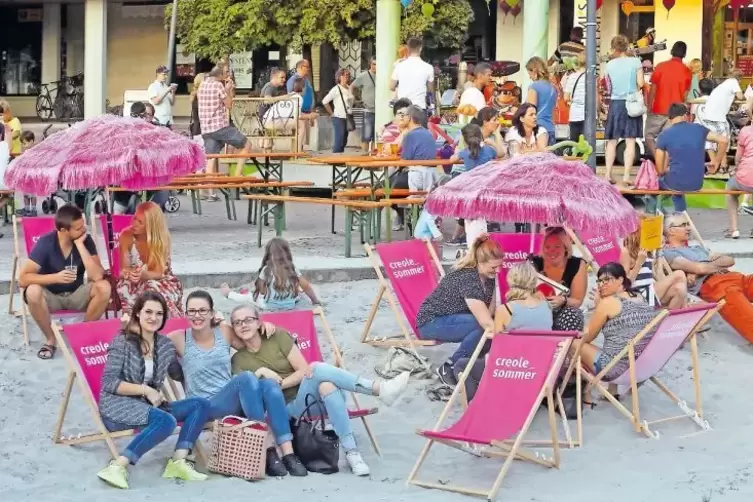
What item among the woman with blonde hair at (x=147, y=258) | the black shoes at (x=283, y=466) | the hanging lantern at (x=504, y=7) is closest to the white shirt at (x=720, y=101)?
the hanging lantern at (x=504, y=7)

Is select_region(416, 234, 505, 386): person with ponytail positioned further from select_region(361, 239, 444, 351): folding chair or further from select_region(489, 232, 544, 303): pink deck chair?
select_region(489, 232, 544, 303): pink deck chair

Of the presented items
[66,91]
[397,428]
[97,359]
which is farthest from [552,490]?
[66,91]

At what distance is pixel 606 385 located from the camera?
28.5 ft

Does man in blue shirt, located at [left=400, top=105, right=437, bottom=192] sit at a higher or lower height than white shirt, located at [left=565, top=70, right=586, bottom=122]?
lower

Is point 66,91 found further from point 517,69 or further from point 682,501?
point 682,501

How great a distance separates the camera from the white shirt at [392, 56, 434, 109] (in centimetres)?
1708

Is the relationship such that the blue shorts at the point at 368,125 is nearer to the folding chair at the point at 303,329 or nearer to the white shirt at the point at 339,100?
the white shirt at the point at 339,100

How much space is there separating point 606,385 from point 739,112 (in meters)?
11.1

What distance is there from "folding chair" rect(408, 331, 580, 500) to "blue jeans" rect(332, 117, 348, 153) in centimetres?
1325

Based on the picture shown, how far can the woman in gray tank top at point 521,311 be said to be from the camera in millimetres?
8172

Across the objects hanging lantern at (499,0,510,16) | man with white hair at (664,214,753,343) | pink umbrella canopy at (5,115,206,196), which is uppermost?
hanging lantern at (499,0,510,16)

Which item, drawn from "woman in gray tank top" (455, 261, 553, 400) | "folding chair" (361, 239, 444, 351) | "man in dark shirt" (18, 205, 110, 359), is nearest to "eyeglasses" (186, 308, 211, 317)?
"woman in gray tank top" (455, 261, 553, 400)

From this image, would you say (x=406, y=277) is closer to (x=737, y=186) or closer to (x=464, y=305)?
(x=464, y=305)

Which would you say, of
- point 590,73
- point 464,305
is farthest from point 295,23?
point 464,305
